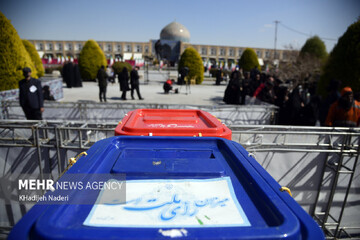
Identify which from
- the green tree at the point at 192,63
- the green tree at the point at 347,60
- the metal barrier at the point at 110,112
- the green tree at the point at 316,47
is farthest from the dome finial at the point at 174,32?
the metal barrier at the point at 110,112

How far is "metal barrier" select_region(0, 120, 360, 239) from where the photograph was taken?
317 cm

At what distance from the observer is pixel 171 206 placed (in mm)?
1125

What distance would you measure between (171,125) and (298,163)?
7.09 ft

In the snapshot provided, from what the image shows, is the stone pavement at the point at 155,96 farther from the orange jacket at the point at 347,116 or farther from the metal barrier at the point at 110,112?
the orange jacket at the point at 347,116

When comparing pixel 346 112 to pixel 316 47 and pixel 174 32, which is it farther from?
pixel 174 32

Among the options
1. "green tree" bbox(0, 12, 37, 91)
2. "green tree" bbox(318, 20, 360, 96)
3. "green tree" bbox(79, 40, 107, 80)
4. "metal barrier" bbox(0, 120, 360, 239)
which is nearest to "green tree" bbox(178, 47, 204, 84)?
"green tree" bbox(79, 40, 107, 80)

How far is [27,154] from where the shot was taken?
3178mm

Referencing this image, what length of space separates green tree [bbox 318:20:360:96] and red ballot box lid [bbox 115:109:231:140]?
720 centimetres

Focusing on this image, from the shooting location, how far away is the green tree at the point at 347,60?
756 centimetres

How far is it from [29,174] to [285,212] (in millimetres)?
3561

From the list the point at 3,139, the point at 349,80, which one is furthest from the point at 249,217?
the point at 349,80

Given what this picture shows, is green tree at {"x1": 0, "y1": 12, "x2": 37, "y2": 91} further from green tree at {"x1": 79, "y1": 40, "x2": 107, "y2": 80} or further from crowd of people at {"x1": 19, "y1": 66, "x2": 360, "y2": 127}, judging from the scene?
green tree at {"x1": 79, "y1": 40, "x2": 107, "y2": 80}

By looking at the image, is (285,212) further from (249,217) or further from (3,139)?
(3,139)

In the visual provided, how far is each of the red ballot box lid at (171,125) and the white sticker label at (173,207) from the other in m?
1.04
